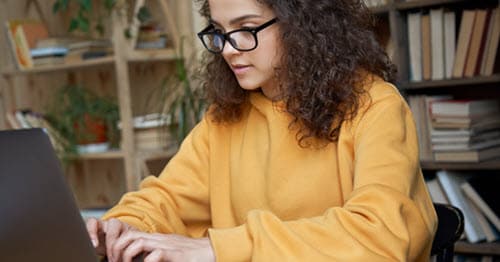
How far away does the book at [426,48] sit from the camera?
248 centimetres

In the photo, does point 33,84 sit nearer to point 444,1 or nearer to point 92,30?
point 92,30

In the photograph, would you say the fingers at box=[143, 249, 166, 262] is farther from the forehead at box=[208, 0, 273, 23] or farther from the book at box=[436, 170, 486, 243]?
the book at box=[436, 170, 486, 243]

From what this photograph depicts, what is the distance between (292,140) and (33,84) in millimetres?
2776

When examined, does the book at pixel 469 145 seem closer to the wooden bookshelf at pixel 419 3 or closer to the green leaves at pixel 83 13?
the wooden bookshelf at pixel 419 3

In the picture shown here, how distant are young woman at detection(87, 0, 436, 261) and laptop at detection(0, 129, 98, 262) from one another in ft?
0.74

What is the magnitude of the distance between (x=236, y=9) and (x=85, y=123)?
215 cm

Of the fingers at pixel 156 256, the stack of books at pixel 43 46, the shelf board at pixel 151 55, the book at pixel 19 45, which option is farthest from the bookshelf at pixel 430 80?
the book at pixel 19 45

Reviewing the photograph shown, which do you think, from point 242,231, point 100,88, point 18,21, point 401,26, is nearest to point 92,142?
point 100,88

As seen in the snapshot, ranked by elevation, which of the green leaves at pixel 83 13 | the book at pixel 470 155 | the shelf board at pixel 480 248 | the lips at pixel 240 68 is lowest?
the shelf board at pixel 480 248

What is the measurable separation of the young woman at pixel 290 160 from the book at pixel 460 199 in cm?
127

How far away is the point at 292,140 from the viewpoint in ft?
4.34

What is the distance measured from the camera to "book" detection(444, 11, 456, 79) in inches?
96.1

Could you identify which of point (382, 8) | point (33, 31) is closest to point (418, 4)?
point (382, 8)

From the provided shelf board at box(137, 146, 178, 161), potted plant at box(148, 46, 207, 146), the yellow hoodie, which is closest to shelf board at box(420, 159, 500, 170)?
potted plant at box(148, 46, 207, 146)
